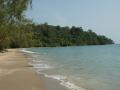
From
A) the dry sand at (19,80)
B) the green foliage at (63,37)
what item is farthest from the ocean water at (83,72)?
the green foliage at (63,37)

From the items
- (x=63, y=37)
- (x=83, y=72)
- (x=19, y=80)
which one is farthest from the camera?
(x=63, y=37)

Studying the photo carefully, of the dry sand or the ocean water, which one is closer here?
the dry sand

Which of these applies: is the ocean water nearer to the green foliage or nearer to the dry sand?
the dry sand

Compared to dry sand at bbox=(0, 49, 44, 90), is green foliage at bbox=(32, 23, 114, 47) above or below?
above

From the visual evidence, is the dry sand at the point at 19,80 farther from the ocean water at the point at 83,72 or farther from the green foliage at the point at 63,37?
the green foliage at the point at 63,37

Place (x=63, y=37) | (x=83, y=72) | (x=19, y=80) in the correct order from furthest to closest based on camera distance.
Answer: (x=63, y=37) → (x=83, y=72) → (x=19, y=80)

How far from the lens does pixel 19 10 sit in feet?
40.3

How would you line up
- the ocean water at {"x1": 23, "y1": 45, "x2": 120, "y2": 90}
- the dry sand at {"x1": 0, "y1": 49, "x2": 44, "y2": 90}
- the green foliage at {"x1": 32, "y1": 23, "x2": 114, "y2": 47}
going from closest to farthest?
the dry sand at {"x1": 0, "y1": 49, "x2": 44, "y2": 90}, the ocean water at {"x1": 23, "y1": 45, "x2": 120, "y2": 90}, the green foliage at {"x1": 32, "y1": 23, "x2": 114, "y2": 47}

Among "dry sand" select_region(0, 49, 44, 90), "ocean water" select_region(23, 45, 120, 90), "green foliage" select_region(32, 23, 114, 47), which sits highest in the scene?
"green foliage" select_region(32, 23, 114, 47)

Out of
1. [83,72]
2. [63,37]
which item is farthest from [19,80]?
[63,37]

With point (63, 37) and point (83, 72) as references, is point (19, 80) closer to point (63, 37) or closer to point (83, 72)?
point (83, 72)

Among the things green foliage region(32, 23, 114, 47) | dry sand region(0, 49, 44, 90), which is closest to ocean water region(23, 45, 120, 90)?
dry sand region(0, 49, 44, 90)

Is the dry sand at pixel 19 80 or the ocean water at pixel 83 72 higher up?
the dry sand at pixel 19 80

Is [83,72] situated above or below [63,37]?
below
